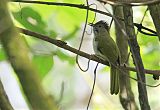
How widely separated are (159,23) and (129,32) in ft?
0.26

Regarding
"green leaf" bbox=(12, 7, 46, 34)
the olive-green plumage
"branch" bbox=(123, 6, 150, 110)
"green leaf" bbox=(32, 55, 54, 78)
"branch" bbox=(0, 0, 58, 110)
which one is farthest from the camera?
the olive-green plumage

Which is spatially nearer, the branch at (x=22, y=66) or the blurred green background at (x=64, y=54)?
the branch at (x=22, y=66)

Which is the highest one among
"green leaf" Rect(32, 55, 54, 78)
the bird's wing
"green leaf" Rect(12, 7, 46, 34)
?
"green leaf" Rect(12, 7, 46, 34)

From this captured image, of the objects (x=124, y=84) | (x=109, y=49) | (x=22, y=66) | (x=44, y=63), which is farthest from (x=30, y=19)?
(x=22, y=66)

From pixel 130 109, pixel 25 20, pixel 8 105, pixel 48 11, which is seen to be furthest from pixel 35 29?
pixel 8 105

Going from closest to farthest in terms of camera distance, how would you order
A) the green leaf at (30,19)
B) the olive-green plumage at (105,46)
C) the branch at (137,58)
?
1. the branch at (137,58)
2. the green leaf at (30,19)
3. the olive-green plumage at (105,46)

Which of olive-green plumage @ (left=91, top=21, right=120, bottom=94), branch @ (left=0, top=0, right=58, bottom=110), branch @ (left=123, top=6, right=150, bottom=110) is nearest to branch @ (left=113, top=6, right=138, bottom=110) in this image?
A: olive-green plumage @ (left=91, top=21, right=120, bottom=94)

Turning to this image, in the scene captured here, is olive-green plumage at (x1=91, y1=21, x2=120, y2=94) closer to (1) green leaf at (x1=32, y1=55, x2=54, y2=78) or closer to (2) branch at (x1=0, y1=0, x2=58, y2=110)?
(1) green leaf at (x1=32, y1=55, x2=54, y2=78)

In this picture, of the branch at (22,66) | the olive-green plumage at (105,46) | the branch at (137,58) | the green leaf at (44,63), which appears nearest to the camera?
the branch at (22,66)

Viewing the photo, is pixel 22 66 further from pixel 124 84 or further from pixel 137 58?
pixel 124 84

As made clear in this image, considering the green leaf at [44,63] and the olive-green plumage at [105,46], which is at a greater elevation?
the green leaf at [44,63]

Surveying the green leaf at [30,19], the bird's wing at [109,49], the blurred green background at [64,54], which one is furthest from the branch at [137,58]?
the bird's wing at [109,49]

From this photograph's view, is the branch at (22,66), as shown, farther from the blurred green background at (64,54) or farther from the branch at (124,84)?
the branch at (124,84)

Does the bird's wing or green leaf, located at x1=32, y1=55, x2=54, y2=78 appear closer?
green leaf, located at x1=32, y1=55, x2=54, y2=78
